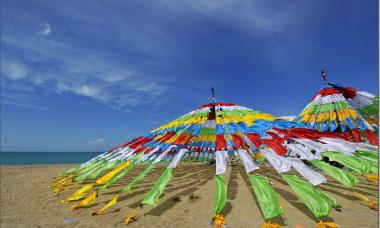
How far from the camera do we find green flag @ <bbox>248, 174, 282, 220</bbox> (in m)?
6.13

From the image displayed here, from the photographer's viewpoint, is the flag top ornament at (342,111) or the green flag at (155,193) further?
the flag top ornament at (342,111)

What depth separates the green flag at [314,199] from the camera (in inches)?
233

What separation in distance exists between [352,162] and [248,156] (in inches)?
119

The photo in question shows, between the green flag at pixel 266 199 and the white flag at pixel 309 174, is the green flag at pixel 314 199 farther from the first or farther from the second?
the green flag at pixel 266 199

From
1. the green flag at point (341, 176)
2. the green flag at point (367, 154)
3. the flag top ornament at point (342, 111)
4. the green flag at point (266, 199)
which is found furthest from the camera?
the flag top ornament at point (342, 111)

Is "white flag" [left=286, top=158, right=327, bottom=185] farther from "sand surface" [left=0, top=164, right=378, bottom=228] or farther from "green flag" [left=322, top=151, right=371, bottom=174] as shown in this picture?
"green flag" [left=322, top=151, right=371, bottom=174]

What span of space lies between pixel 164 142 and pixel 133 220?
13.5ft

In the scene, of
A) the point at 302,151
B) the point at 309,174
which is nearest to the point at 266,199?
the point at 309,174

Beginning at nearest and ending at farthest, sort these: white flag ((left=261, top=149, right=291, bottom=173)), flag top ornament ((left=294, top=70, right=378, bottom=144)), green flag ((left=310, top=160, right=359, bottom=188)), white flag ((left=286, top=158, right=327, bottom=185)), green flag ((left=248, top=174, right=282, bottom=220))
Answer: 1. green flag ((left=248, top=174, right=282, bottom=220))
2. white flag ((left=286, top=158, right=327, bottom=185))
3. green flag ((left=310, top=160, right=359, bottom=188))
4. white flag ((left=261, top=149, right=291, bottom=173))
5. flag top ornament ((left=294, top=70, right=378, bottom=144))

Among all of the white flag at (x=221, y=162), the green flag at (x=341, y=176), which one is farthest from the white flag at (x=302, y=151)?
the white flag at (x=221, y=162)

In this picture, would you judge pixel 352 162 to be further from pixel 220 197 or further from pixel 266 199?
pixel 220 197

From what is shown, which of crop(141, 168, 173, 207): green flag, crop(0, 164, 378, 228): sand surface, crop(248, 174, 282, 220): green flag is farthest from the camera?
crop(141, 168, 173, 207): green flag

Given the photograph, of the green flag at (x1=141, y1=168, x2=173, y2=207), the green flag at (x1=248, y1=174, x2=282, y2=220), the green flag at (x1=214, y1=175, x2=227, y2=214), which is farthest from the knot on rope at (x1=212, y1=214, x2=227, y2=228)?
the green flag at (x1=141, y1=168, x2=173, y2=207)

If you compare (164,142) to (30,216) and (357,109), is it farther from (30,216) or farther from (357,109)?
(357,109)
